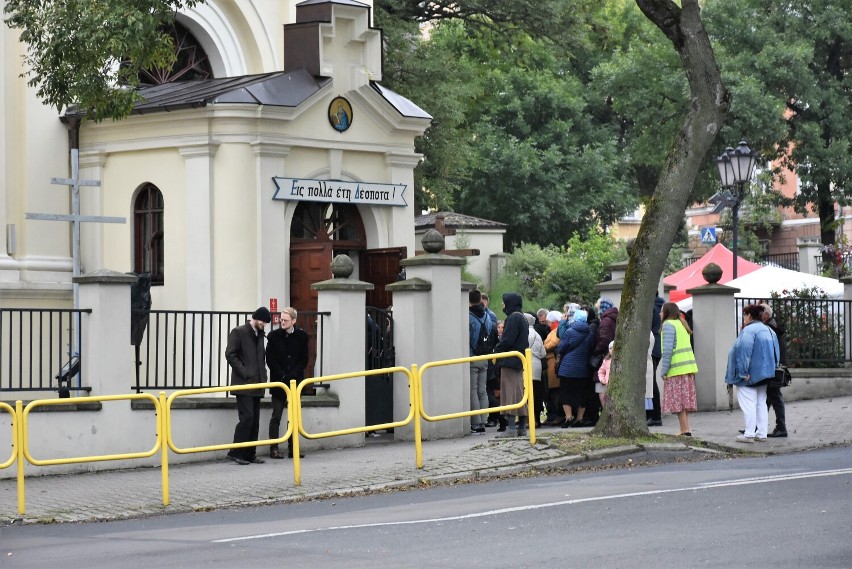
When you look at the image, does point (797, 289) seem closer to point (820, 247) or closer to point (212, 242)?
point (212, 242)

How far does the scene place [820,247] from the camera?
42812 mm

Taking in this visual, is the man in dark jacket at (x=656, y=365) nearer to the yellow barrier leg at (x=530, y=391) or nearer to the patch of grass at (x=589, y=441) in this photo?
the patch of grass at (x=589, y=441)

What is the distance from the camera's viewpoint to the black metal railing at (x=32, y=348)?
1675cm

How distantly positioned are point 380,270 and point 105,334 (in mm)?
6498

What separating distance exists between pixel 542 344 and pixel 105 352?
6065 mm

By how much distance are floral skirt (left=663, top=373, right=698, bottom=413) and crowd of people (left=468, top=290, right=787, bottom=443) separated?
0.01m

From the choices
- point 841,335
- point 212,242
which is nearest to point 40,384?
point 212,242

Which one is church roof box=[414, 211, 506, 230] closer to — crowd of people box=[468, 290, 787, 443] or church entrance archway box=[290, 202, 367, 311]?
church entrance archway box=[290, 202, 367, 311]

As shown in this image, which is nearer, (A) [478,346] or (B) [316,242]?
(A) [478,346]

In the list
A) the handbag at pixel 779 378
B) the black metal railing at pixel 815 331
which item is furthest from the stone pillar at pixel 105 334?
the black metal railing at pixel 815 331

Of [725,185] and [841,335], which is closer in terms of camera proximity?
[841,335]

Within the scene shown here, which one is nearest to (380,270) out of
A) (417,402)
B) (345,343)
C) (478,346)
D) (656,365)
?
(478,346)

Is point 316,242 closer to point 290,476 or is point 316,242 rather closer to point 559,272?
point 290,476

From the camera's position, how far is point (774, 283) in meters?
27.0
